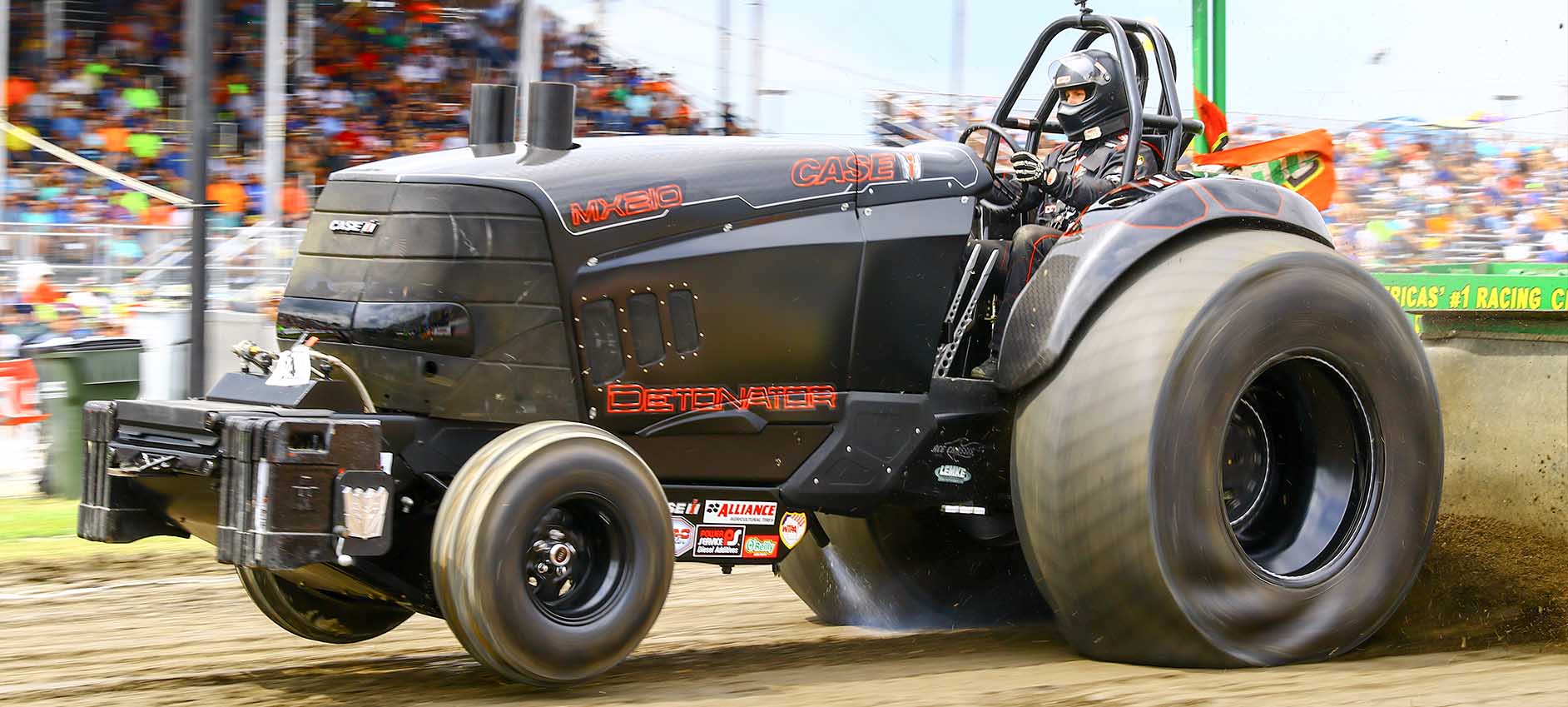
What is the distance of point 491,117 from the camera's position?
15.3 ft

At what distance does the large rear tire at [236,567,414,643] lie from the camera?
4.88 meters

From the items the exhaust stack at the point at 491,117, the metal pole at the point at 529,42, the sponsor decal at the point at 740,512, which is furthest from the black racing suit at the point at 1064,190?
the metal pole at the point at 529,42

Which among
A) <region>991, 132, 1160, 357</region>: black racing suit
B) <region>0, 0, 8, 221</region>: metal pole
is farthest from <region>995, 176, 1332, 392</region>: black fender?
<region>0, 0, 8, 221</region>: metal pole

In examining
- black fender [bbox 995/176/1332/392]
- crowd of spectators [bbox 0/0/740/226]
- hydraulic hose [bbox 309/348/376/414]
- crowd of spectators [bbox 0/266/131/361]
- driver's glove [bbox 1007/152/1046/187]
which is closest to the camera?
hydraulic hose [bbox 309/348/376/414]

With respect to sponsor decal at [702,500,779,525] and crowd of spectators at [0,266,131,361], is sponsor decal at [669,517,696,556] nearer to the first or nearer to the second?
sponsor decal at [702,500,779,525]

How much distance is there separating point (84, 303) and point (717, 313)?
858 cm

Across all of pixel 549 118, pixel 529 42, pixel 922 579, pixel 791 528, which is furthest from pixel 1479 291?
pixel 529 42

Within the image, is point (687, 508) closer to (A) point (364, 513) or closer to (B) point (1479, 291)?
(A) point (364, 513)

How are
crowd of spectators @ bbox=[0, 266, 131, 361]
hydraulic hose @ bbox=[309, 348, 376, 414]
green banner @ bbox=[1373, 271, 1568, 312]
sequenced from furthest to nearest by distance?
crowd of spectators @ bbox=[0, 266, 131, 361], green banner @ bbox=[1373, 271, 1568, 312], hydraulic hose @ bbox=[309, 348, 376, 414]

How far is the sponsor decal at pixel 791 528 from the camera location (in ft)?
15.8

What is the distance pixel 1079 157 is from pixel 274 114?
30.7 ft

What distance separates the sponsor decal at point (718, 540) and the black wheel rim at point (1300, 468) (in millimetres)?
1461

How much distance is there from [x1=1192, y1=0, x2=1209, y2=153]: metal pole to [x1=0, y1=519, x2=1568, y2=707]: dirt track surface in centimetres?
531

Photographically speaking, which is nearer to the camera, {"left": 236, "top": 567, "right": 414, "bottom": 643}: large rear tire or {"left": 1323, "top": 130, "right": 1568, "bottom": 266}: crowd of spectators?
{"left": 236, "top": 567, "right": 414, "bottom": 643}: large rear tire
